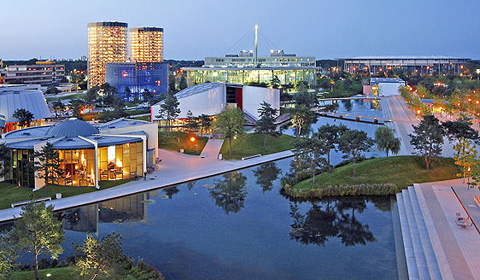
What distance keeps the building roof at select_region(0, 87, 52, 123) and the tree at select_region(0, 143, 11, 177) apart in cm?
1824

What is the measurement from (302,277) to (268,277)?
121 centimetres

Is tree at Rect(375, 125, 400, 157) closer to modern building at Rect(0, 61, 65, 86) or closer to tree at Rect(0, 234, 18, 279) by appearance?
tree at Rect(0, 234, 18, 279)

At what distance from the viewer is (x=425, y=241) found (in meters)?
19.4

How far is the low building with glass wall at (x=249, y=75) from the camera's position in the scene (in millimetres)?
102438

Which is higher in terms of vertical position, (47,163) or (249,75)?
(249,75)

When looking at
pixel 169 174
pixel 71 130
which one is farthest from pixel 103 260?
pixel 71 130

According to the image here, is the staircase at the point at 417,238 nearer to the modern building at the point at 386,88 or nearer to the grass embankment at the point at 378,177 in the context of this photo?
the grass embankment at the point at 378,177

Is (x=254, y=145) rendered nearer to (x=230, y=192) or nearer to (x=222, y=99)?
(x=230, y=192)

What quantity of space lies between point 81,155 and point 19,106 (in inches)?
874

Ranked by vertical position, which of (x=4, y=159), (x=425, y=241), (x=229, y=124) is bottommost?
(x=425, y=241)

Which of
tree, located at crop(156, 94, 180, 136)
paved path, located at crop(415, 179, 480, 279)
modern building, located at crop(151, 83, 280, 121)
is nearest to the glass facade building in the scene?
modern building, located at crop(151, 83, 280, 121)

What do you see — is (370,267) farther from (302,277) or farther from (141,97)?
(141,97)

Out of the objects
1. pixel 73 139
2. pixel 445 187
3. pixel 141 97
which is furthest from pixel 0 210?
pixel 141 97

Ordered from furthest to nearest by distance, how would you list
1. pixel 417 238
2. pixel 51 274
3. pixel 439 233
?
pixel 417 238 < pixel 439 233 < pixel 51 274
